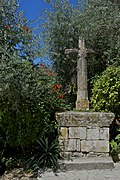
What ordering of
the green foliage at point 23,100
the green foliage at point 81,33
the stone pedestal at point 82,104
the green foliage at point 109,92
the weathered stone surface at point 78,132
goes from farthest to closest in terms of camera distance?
the green foliage at point 81,33 < the green foliage at point 109,92 < the stone pedestal at point 82,104 < the weathered stone surface at point 78,132 < the green foliage at point 23,100

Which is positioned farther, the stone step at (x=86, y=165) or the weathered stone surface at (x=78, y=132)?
the weathered stone surface at (x=78, y=132)

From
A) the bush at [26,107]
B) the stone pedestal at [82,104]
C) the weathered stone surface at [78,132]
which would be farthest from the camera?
the stone pedestal at [82,104]

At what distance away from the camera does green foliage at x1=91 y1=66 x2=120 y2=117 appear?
19.6 ft

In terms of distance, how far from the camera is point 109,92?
6000 mm

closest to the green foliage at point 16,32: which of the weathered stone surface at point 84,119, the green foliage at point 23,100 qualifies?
the green foliage at point 23,100

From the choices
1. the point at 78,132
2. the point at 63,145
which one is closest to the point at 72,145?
the point at 63,145

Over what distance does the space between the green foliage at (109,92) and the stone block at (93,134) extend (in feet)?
4.26

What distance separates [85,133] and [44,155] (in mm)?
900

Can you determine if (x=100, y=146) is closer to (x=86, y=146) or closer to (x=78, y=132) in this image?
(x=86, y=146)

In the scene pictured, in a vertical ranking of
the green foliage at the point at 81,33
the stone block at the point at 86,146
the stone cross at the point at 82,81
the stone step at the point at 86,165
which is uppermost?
the green foliage at the point at 81,33

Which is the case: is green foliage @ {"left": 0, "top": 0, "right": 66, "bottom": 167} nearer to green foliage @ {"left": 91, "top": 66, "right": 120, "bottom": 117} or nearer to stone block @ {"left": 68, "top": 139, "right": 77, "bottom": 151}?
stone block @ {"left": 68, "top": 139, "right": 77, "bottom": 151}

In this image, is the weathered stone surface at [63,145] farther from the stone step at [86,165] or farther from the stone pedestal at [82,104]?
the stone pedestal at [82,104]

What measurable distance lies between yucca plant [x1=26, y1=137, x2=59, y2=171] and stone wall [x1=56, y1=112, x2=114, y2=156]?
238 millimetres

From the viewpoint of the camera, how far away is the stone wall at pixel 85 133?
4895mm
